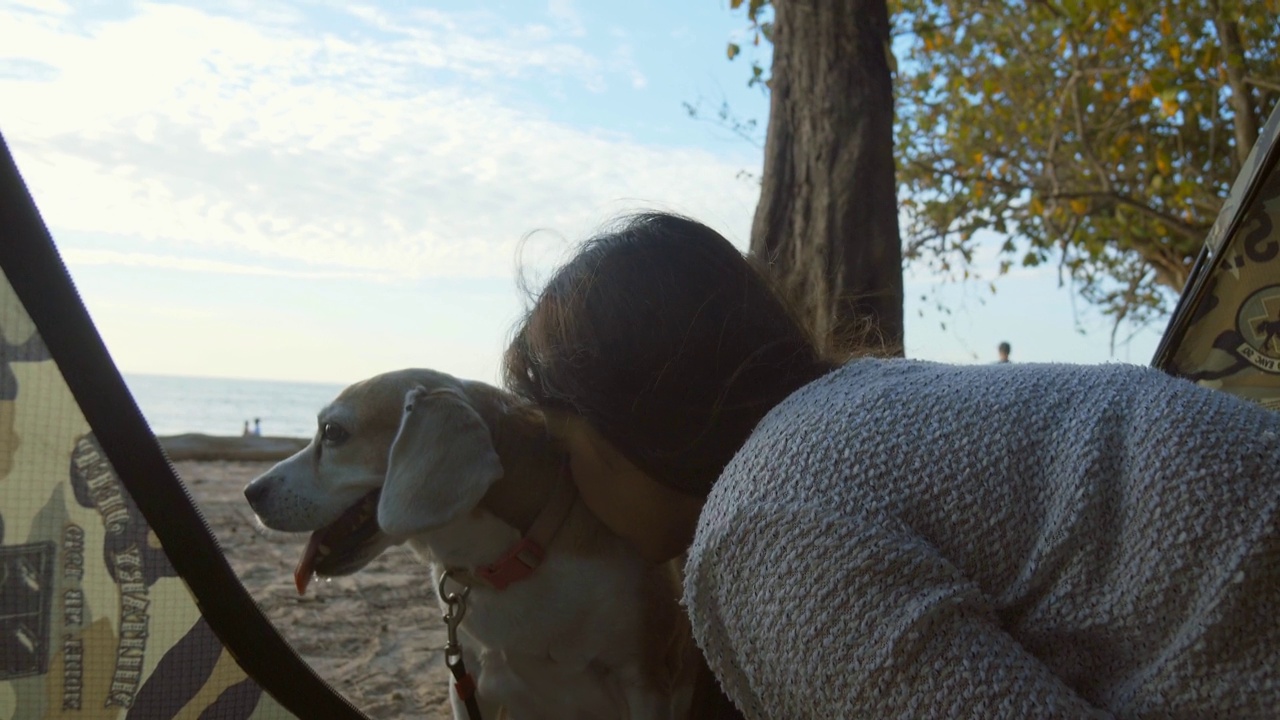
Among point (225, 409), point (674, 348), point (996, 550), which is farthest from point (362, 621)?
point (225, 409)

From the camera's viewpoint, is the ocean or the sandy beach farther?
the ocean

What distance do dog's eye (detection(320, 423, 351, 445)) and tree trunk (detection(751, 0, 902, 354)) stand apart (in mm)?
1397

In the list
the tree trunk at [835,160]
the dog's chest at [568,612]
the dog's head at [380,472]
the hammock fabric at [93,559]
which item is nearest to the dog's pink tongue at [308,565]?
the dog's head at [380,472]

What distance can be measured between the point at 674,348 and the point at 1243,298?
51.0 inches

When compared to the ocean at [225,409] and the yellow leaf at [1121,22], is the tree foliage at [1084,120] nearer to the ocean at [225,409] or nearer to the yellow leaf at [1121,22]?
the yellow leaf at [1121,22]

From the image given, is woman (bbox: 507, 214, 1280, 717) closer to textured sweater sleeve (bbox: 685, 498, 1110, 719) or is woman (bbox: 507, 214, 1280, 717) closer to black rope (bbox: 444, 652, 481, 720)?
textured sweater sleeve (bbox: 685, 498, 1110, 719)

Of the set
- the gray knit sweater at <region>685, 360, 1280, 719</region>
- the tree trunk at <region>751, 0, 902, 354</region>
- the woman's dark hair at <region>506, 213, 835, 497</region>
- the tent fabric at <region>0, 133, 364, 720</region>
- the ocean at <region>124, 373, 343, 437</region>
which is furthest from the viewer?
the ocean at <region>124, 373, 343, 437</region>

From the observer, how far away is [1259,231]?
204 centimetres

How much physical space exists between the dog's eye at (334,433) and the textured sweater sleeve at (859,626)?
1.25 metres

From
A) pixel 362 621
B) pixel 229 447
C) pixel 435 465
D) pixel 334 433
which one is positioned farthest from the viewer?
pixel 229 447

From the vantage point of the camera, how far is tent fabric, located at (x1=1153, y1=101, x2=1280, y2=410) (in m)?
2.02

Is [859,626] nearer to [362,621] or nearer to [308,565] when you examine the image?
[308,565]

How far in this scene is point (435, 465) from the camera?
1896 mm

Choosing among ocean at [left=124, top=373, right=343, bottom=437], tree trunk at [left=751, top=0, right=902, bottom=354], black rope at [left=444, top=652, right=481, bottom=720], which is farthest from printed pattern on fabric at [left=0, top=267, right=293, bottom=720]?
ocean at [left=124, top=373, right=343, bottom=437]
